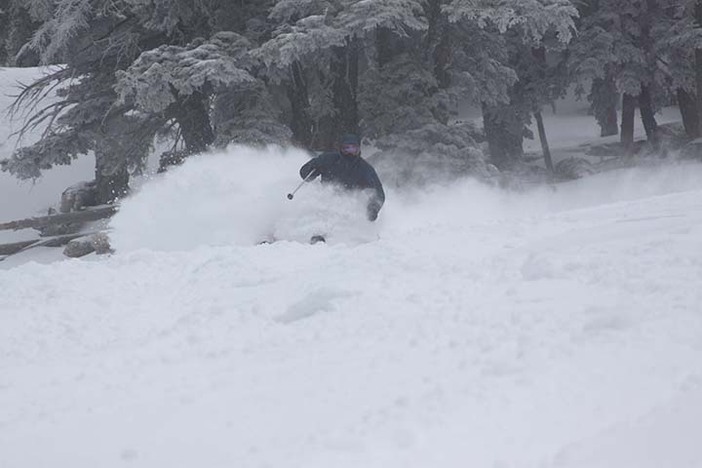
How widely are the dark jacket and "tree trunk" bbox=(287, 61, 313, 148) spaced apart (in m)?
8.18

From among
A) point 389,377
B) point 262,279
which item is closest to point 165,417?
point 389,377

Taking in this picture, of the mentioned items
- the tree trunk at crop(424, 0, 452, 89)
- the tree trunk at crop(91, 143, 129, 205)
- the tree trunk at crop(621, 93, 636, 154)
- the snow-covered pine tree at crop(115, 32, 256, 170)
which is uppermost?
the snow-covered pine tree at crop(115, 32, 256, 170)

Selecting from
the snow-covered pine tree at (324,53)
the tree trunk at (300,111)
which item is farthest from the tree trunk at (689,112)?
the tree trunk at (300,111)

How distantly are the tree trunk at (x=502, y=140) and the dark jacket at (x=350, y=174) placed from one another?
14966mm

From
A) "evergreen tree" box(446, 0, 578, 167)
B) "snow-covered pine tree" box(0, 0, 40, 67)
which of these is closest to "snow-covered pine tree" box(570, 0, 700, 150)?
"evergreen tree" box(446, 0, 578, 167)

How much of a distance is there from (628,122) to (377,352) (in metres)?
24.5

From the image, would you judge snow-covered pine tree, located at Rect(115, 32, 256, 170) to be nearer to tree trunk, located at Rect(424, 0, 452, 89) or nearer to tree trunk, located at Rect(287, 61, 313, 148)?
tree trunk, located at Rect(287, 61, 313, 148)

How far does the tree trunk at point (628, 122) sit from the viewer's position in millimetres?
27531

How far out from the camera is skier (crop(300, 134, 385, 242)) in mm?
12766

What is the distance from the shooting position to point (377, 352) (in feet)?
17.9

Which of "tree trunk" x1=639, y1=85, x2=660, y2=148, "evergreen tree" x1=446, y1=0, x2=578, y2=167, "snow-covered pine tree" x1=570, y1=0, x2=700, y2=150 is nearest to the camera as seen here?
"evergreen tree" x1=446, y1=0, x2=578, y2=167

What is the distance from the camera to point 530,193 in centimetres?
2209

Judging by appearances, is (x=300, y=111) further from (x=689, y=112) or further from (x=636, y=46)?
(x=689, y=112)

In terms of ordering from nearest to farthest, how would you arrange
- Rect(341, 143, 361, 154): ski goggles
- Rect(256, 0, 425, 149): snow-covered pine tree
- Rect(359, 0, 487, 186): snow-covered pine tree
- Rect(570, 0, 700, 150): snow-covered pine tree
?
Rect(341, 143, 361, 154): ski goggles → Rect(256, 0, 425, 149): snow-covered pine tree → Rect(359, 0, 487, 186): snow-covered pine tree → Rect(570, 0, 700, 150): snow-covered pine tree
